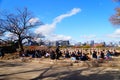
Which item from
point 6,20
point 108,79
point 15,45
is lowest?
point 108,79

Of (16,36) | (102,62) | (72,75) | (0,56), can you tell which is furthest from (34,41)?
(72,75)

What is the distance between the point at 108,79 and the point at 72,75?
2.57 m

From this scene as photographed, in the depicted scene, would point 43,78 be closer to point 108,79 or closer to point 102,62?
point 108,79

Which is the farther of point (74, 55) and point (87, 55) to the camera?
point (87, 55)

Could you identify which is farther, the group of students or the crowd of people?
the crowd of people

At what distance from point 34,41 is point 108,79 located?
82.6ft

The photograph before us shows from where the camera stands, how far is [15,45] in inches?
1649

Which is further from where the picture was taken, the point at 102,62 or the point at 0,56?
the point at 0,56

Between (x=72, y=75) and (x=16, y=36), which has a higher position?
(x=16, y=36)

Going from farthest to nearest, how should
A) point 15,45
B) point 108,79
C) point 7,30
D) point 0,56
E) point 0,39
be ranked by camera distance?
point 15,45, point 0,39, point 7,30, point 0,56, point 108,79

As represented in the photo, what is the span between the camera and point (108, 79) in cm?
1395

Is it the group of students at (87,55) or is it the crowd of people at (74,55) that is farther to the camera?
the crowd of people at (74,55)

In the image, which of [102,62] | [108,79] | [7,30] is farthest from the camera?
[7,30]

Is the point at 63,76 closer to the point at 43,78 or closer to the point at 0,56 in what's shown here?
the point at 43,78
